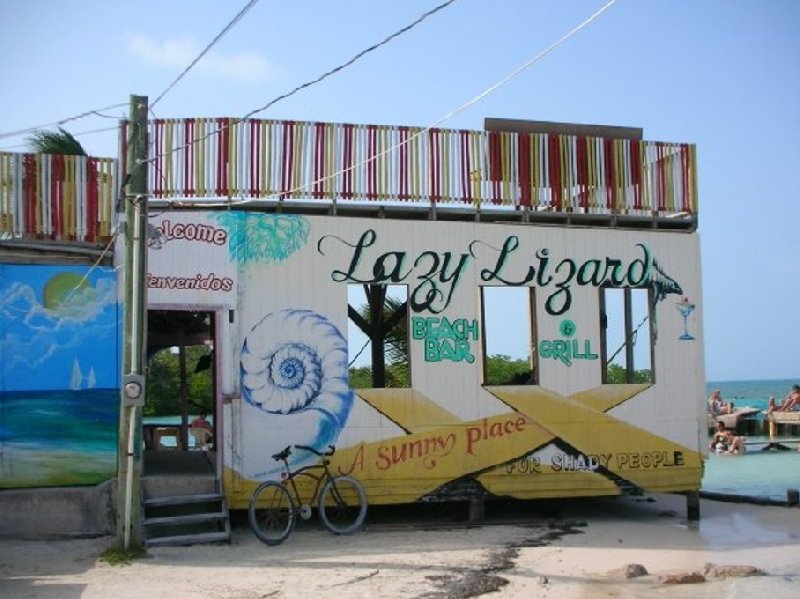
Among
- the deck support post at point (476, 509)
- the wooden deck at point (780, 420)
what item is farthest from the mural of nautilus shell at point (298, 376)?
the wooden deck at point (780, 420)

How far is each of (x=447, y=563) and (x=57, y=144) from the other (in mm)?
8589

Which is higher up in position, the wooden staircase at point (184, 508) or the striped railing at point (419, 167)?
the striped railing at point (419, 167)

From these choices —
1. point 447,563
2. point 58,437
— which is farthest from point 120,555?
point 447,563

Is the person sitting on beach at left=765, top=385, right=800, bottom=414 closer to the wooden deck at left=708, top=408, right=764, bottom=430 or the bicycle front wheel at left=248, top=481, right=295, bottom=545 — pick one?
the wooden deck at left=708, top=408, right=764, bottom=430

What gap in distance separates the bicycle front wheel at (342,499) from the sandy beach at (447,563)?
0.52ft

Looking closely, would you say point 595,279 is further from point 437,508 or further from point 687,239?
point 437,508

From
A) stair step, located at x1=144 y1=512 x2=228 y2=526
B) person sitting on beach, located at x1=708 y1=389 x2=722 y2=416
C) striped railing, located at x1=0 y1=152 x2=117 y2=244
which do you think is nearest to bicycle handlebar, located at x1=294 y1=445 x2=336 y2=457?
stair step, located at x1=144 y1=512 x2=228 y2=526

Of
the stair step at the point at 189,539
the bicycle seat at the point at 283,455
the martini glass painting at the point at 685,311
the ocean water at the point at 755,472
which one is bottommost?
the ocean water at the point at 755,472

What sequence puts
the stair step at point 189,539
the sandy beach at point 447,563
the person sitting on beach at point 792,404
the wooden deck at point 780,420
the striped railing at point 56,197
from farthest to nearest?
the person sitting on beach at point 792,404
the wooden deck at point 780,420
the striped railing at point 56,197
the stair step at point 189,539
the sandy beach at point 447,563

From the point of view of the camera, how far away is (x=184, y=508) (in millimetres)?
11781

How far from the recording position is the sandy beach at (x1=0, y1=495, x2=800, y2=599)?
904 centimetres

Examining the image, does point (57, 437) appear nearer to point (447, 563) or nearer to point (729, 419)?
point (447, 563)

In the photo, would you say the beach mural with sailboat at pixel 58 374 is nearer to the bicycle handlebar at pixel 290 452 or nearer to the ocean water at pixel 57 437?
the ocean water at pixel 57 437

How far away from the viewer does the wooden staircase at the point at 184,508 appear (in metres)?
11.1
